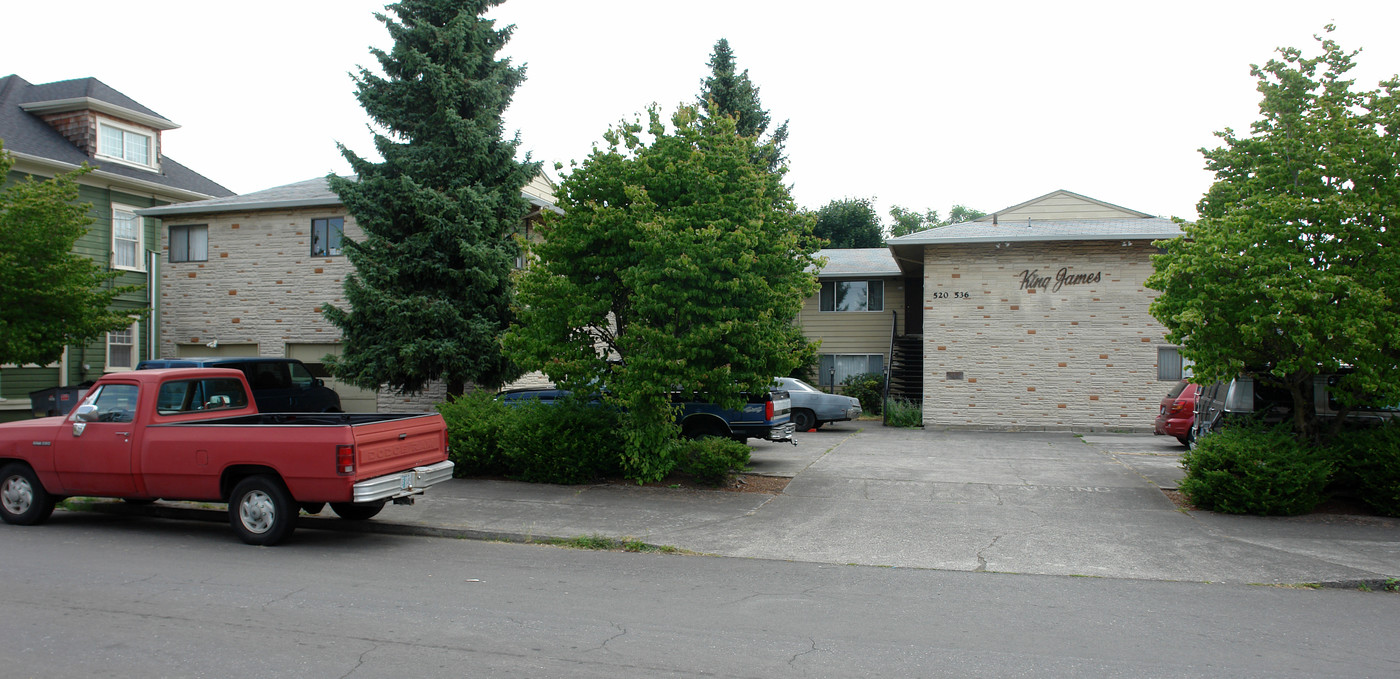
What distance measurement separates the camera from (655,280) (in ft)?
36.1

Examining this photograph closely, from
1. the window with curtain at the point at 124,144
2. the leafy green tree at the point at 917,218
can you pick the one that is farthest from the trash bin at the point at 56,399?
the leafy green tree at the point at 917,218

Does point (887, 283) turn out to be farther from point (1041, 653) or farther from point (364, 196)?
point (1041, 653)

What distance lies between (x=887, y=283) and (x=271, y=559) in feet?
78.8

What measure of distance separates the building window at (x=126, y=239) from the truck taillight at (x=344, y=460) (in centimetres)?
1911

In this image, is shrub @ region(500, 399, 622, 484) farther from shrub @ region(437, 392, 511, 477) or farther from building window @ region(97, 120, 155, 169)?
building window @ region(97, 120, 155, 169)

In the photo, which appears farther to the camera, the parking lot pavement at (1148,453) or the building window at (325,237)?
the building window at (325,237)

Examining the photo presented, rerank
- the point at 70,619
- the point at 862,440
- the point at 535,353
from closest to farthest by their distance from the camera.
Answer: the point at 70,619 → the point at 535,353 → the point at 862,440

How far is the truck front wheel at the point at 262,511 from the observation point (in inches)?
321

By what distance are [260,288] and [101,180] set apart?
5.82 metres

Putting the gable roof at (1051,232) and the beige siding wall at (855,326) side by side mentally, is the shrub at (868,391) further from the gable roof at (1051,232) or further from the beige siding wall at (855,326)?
the gable roof at (1051,232)

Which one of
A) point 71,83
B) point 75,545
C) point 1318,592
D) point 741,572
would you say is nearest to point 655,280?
point 741,572

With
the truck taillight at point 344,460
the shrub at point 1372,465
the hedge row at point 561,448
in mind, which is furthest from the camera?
the hedge row at point 561,448

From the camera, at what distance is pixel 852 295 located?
29203mm

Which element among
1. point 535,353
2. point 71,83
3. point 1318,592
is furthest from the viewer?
point 71,83
